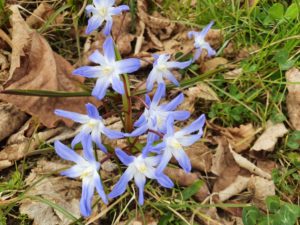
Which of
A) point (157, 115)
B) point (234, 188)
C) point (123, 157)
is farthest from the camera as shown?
point (234, 188)

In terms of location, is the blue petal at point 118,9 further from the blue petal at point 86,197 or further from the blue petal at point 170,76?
the blue petal at point 86,197

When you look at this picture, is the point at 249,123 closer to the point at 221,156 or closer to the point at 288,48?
the point at 221,156

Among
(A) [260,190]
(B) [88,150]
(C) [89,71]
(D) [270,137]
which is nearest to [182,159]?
(B) [88,150]

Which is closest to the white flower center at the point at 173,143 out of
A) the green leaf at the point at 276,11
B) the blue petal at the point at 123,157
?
the blue petal at the point at 123,157

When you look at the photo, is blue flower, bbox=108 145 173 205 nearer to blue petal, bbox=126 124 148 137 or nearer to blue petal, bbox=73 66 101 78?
blue petal, bbox=126 124 148 137

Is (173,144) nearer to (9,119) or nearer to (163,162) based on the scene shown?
(163,162)

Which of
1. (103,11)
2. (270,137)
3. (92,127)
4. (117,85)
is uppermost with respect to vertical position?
(103,11)

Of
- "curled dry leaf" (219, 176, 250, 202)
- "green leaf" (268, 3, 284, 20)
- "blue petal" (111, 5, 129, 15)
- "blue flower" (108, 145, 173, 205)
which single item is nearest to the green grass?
"green leaf" (268, 3, 284, 20)
